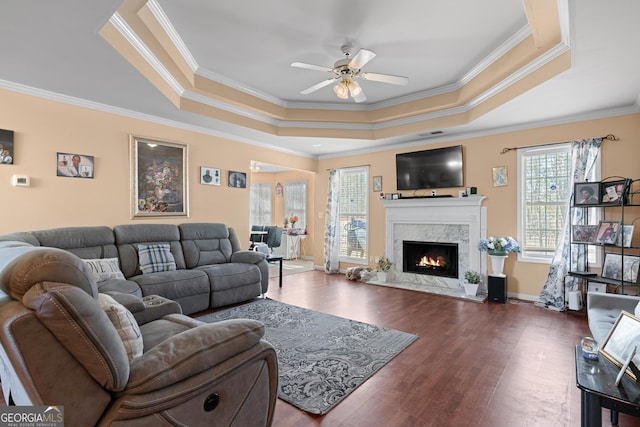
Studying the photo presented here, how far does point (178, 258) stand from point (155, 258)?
37 cm

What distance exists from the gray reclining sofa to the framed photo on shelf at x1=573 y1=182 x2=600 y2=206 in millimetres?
4424

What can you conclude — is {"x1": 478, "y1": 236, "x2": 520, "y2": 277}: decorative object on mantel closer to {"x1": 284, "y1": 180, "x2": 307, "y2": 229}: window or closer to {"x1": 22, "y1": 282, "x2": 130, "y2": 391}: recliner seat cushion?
{"x1": 22, "y1": 282, "x2": 130, "y2": 391}: recliner seat cushion

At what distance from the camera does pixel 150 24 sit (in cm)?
299

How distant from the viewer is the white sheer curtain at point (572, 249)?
Answer: 4.17 m

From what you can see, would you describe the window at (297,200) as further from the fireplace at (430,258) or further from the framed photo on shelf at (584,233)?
the framed photo on shelf at (584,233)

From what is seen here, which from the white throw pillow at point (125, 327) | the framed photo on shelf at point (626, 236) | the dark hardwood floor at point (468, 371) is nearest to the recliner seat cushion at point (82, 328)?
the white throw pillow at point (125, 327)

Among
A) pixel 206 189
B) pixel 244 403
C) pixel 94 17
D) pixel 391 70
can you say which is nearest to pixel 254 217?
pixel 206 189

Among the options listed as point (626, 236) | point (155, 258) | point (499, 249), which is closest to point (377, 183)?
point (499, 249)

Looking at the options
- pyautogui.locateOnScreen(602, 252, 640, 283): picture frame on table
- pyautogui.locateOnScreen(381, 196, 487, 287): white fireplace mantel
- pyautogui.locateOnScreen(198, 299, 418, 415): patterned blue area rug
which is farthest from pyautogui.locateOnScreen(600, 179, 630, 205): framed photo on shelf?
pyautogui.locateOnScreen(198, 299, 418, 415): patterned blue area rug

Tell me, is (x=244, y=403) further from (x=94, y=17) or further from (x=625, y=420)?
(x=94, y=17)

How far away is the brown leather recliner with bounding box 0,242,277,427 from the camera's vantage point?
0.96m

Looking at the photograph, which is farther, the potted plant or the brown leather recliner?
the potted plant

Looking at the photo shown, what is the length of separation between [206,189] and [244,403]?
14.0 feet

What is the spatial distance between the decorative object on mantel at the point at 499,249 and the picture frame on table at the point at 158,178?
4739 millimetres
